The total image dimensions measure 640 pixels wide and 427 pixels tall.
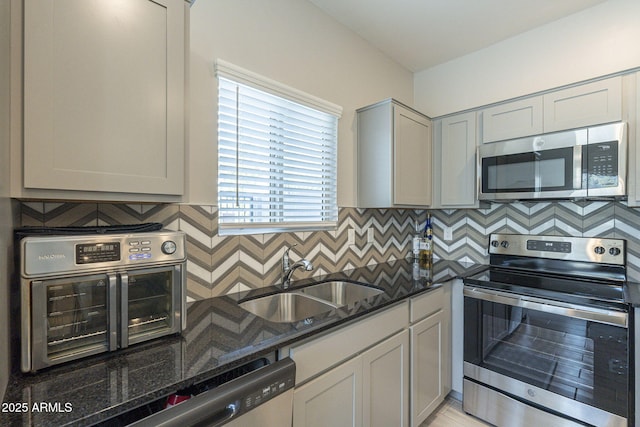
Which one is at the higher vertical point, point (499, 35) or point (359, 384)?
point (499, 35)

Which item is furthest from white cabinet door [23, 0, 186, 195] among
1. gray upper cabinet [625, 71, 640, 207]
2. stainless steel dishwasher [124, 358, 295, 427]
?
gray upper cabinet [625, 71, 640, 207]

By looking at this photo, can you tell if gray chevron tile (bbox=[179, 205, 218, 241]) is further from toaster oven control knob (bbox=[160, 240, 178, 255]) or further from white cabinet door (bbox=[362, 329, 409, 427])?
white cabinet door (bbox=[362, 329, 409, 427])

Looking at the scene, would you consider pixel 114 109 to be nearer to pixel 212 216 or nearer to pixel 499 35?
pixel 212 216

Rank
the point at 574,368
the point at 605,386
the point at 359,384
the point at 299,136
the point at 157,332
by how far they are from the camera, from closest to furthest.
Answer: the point at 157,332
the point at 359,384
the point at 605,386
the point at 574,368
the point at 299,136

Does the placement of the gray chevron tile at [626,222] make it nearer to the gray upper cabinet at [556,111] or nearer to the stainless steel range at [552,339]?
the stainless steel range at [552,339]

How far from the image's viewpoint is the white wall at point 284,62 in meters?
1.49

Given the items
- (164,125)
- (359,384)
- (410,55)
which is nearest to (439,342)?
(359,384)

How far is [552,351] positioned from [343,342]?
4.35 feet

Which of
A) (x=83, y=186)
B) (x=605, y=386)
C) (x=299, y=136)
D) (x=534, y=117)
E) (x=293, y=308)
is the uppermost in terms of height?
(x=534, y=117)

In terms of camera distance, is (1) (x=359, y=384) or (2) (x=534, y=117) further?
(2) (x=534, y=117)

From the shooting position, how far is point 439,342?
6.48ft

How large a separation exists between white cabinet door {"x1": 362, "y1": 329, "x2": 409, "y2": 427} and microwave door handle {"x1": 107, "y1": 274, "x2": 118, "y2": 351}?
0.99 metres

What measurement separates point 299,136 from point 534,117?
5.23 ft

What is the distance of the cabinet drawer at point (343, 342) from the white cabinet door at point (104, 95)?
78 cm
